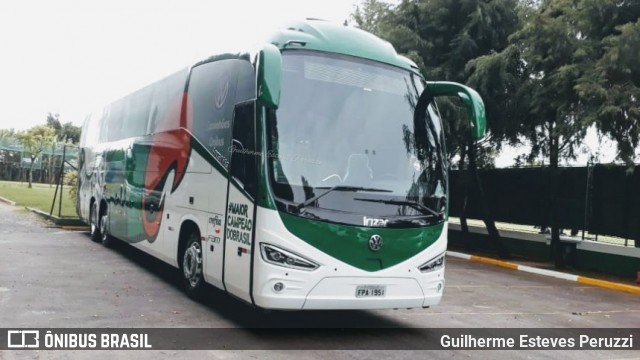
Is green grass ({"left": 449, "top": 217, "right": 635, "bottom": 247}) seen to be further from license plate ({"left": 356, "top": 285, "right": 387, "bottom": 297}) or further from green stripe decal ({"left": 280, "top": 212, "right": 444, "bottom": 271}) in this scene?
license plate ({"left": 356, "top": 285, "right": 387, "bottom": 297})

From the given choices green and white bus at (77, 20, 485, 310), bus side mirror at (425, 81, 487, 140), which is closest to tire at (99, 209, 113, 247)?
green and white bus at (77, 20, 485, 310)

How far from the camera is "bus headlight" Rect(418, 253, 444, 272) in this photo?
6.89 metres

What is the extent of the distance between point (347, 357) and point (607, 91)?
27.0 feet

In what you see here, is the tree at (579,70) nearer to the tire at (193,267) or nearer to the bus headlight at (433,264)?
the bus headlight at (433,264)

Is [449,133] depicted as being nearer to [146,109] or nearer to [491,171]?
[491,171]

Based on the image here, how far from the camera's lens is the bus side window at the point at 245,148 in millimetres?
6465

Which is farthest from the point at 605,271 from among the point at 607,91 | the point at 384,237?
the point at 384,237

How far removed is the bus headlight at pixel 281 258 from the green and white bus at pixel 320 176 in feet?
0.03

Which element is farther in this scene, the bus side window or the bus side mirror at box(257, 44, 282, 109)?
the bus side window

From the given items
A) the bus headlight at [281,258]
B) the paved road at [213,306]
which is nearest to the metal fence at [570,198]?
the paved road at [213,306]

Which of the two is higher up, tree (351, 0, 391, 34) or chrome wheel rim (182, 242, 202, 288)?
tree (351, 0, 391, 34)

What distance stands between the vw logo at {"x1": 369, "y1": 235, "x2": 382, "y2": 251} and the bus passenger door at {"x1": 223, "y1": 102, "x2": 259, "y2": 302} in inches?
49.5

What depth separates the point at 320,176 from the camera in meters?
6.39

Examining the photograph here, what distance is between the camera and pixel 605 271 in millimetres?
13969
